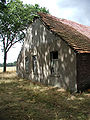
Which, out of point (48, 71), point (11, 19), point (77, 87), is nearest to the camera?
point (77, 87)

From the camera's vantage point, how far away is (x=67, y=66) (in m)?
8.77

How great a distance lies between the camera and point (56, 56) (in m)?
10.7

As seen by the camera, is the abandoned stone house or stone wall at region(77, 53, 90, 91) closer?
stone wall at region(77, 53, 90, 91)

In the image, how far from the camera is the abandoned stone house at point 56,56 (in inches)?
329

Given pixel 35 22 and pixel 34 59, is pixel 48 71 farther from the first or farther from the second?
pixel 35 22

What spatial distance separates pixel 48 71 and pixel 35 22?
5643mm

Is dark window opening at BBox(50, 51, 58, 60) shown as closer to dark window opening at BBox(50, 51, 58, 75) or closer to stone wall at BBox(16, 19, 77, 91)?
dark window opening at BBox(50, 51, 58, 75)

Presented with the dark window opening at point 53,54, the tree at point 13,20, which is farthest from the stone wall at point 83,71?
the tree at point 13,20

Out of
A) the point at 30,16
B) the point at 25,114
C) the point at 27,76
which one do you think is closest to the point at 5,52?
the point at 30,16

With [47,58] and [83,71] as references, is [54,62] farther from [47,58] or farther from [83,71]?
[83,71]

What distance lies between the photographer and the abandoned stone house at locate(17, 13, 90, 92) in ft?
27.4

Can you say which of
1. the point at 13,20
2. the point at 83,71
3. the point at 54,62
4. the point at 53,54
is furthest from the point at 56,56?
the point at 13,20

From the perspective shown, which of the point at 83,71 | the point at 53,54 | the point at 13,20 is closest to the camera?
the point at 83,71

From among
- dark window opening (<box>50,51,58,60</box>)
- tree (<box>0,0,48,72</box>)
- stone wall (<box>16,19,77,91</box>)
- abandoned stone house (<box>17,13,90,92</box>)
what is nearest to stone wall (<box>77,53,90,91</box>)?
abandoned stone house (<box>17,13,90,92</box>)
